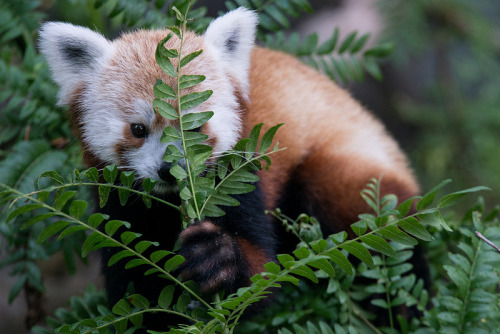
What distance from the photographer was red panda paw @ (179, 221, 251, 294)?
2031 millimetres

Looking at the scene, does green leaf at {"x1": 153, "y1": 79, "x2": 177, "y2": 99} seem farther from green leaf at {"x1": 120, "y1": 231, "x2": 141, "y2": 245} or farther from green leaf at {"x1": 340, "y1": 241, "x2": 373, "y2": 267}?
green leaf at {"x1": 340, "y1": 241, "x2": 373, "y2": 267}

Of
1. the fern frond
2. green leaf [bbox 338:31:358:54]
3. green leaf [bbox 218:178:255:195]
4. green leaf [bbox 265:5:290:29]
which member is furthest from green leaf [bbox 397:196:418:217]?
green leaf [bbox 338:31:358:54]

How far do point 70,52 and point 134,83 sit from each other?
1.39 feet

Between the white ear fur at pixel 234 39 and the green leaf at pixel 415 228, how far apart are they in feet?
3.60

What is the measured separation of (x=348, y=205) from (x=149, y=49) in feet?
5.02

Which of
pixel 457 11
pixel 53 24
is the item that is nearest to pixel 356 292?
pixel 53 24

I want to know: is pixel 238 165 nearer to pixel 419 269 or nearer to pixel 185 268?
pixel 185 268

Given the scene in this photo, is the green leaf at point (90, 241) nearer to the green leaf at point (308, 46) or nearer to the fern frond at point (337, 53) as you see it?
the fern frond at point (337, 53)

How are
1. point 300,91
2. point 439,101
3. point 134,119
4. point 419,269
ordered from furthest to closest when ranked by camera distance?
1. point 439,101
2. point 300,91
3. point 419,269
4. point 134,119

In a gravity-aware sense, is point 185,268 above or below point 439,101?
above

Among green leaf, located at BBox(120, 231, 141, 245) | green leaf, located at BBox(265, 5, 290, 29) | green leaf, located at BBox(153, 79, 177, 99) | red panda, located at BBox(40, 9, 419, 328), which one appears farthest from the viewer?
green leaf, located at BBox(265, 5, 290, 29)

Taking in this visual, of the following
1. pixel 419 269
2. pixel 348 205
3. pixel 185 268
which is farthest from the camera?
pixel 348 205

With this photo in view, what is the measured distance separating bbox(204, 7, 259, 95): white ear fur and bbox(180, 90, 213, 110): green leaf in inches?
24.1

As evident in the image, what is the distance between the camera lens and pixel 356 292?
8.99 ft
